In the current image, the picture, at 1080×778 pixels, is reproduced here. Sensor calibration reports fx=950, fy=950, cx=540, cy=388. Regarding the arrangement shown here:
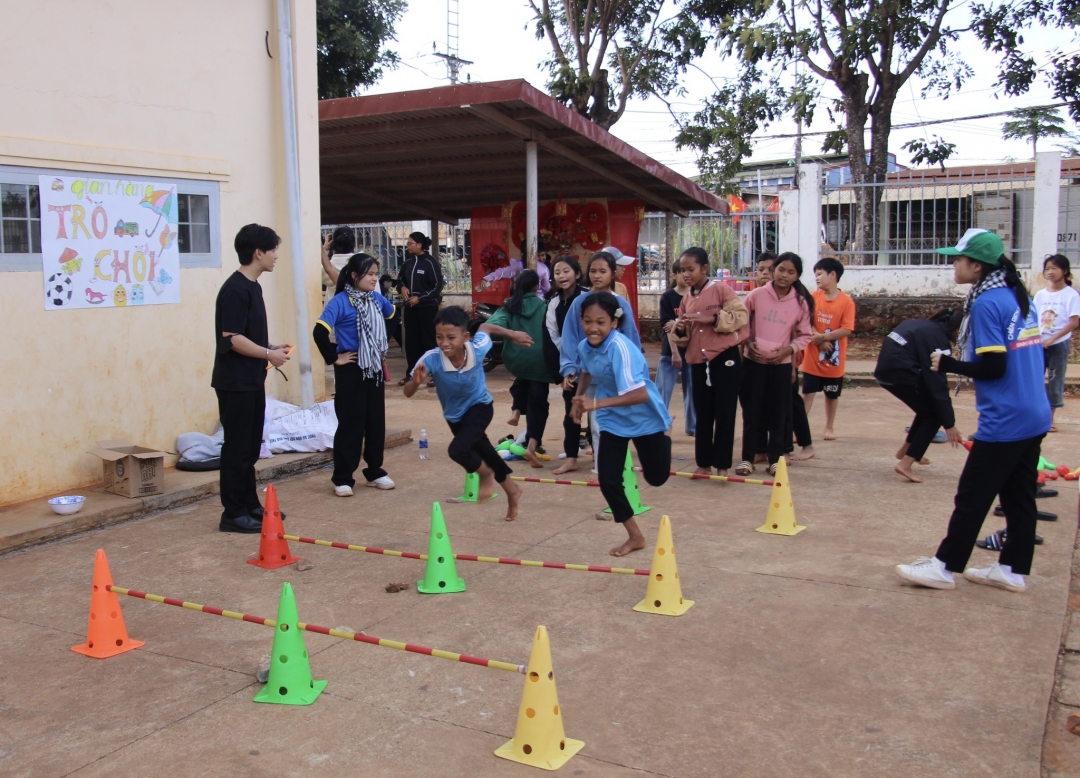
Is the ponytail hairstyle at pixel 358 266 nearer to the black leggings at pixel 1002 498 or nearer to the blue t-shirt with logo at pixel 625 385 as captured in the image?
the blue t-shirt with logo at pixel 625 385

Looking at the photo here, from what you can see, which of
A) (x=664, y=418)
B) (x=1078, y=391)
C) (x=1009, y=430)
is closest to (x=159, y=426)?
(x=664, y=418)

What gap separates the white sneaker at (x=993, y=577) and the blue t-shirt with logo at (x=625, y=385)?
5.83 ft

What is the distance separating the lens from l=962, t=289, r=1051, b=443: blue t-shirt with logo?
456 cm

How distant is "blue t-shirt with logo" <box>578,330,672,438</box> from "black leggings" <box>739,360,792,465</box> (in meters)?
2.34

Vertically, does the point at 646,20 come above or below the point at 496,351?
above

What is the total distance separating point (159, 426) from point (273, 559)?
268 cm

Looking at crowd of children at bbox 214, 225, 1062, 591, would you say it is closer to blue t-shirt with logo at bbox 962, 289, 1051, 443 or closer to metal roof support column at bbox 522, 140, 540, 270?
blue t-shirt with logo at bbox 962, 289, 1051, 443

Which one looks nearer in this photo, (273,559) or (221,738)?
(221,738)

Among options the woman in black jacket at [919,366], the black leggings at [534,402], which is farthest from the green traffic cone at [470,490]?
the woman in black jacket at [919,366]

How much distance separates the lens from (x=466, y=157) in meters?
13.7

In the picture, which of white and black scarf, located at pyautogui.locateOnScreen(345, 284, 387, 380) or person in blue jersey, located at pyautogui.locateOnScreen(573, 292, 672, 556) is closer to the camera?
person in blue jersey, located at pyautogui.locateOnScreen(573, 292, 672, 556)

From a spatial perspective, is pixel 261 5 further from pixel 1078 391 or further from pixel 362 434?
pixel 1078 391

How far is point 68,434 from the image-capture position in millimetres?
6895

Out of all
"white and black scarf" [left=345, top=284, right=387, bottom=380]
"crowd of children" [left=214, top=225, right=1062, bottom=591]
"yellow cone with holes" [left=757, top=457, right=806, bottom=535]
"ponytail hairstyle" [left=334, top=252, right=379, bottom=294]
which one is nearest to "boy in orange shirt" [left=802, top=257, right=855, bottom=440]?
"crowd of children" [left=214, top=225, right=1062, bottom=591]
